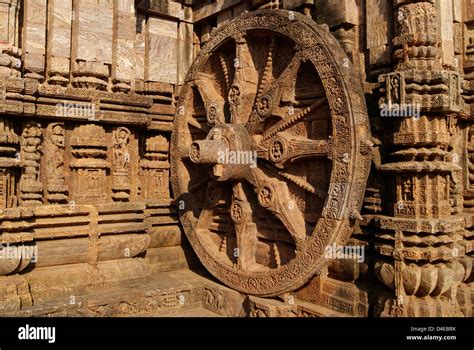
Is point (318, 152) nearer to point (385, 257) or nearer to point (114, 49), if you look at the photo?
point (385, 257)

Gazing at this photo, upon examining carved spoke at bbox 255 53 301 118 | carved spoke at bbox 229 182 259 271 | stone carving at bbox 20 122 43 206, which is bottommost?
carved spoke at bbox 229 182 259 271

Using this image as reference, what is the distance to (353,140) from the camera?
464 centimetres

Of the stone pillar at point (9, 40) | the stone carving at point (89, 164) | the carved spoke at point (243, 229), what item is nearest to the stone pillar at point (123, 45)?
the stone carving at point (89, 164)

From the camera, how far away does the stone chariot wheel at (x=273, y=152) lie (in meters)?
4.79

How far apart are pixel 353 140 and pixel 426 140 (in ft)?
2.45

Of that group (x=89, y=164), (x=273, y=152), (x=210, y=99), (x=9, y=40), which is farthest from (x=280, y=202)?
(x=9, y=40)

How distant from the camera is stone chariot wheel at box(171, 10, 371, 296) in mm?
4789

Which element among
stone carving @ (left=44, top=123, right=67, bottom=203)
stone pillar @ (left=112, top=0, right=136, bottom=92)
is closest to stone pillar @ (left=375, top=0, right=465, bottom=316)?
stone pillar @ (left=112, top=0, right=136, bottom=92)

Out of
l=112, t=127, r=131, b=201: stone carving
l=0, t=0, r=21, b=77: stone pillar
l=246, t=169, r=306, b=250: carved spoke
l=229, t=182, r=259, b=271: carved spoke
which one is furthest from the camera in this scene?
l=112, t=127, r=131, b=201: stone carving

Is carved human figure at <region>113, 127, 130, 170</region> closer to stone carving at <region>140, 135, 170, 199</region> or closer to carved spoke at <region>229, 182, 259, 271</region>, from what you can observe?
stone carving at <region>140, 135, 170, 199</region>

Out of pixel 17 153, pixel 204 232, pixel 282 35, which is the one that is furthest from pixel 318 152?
pixel 17 153

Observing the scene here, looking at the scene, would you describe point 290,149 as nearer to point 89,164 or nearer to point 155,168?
point 155,168

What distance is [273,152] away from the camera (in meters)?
5.63

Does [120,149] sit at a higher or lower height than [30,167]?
higher
